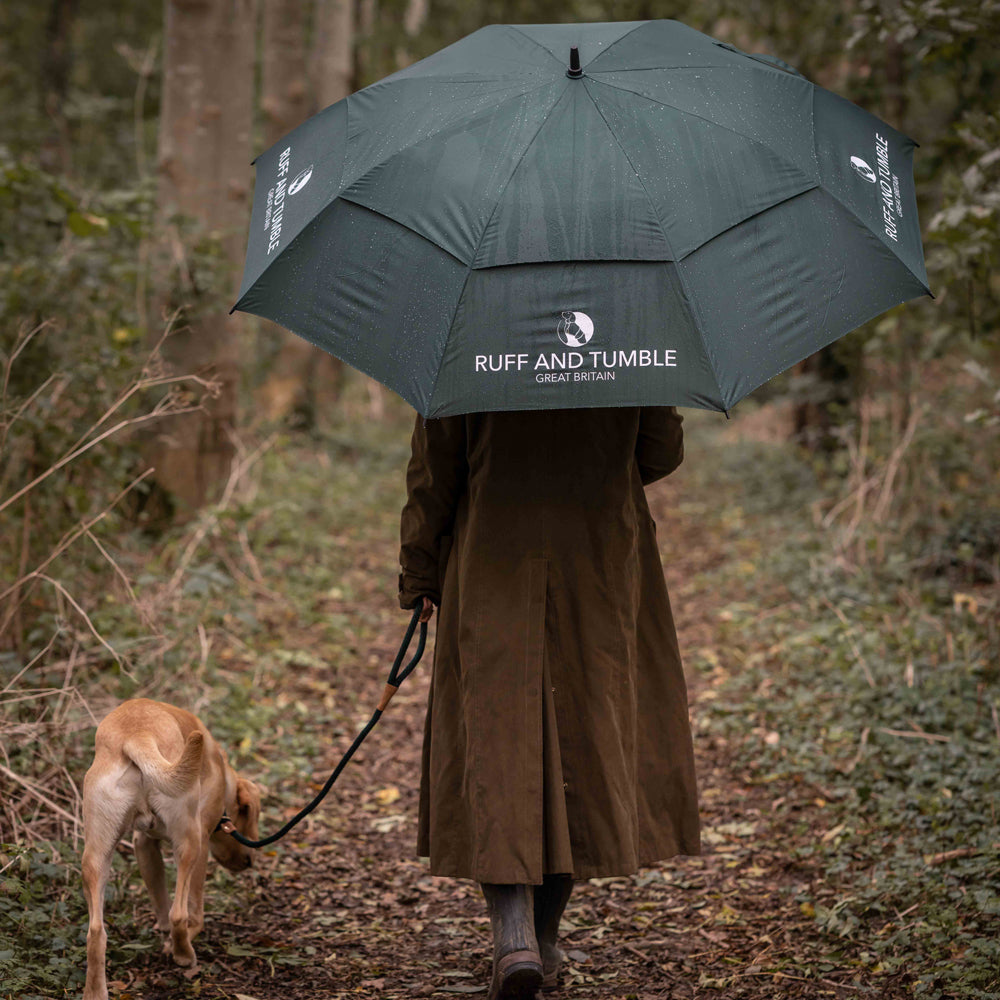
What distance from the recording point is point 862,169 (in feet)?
10.5

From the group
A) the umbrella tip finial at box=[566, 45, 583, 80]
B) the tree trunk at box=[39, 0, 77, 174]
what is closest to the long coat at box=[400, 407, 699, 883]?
the umbrella tip finial at box=[566, 45, 583, 80]

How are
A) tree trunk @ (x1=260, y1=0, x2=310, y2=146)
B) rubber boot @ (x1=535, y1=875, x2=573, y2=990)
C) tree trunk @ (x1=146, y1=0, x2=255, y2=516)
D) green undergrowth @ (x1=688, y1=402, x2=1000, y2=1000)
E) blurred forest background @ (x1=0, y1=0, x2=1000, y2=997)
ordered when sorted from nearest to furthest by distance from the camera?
rubber boot @ (x1=535, y1=875, x2=573, y2=990)
green undergrowth @ (x1=688, y1=402, x2=1000, y2=1000)
blurred forest background @ (x1=0, y1=0, x2=1000, y2=997)
tree trunk @ (x1=146, y1=0, x2=255, y2=516)
tree trunk @ (x1=260, y1=0, x2=310, y2=146)

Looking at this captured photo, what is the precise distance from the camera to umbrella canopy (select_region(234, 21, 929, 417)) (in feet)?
8.86

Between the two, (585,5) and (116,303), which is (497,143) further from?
(585,5)

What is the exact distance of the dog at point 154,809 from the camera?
10.5ft

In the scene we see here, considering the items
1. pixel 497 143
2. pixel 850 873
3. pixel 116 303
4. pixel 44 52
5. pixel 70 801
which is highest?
pixel 44 52

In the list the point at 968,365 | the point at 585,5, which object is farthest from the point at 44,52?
the point at 968,365

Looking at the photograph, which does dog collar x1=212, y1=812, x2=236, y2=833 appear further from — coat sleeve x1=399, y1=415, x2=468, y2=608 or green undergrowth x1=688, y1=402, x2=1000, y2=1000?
green undergrowth x1=688, y1=402, x2=1000, y2=1000

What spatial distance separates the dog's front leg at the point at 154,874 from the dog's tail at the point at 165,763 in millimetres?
401

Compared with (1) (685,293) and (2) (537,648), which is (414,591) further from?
(1) (685,293)

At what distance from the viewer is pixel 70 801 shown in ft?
13.5

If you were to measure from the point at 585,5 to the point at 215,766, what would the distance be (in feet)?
68.6

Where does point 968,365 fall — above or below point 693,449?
below

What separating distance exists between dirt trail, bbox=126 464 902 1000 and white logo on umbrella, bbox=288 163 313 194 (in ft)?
8.15
